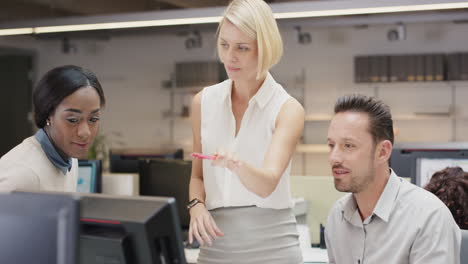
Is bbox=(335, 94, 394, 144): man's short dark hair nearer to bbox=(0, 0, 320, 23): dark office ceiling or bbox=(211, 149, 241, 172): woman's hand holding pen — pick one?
bbox=(211, 149, 241, 172): woman's hand holding pen

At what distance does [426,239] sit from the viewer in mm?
1568

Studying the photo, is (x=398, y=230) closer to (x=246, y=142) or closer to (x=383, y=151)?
(x=383, y=151)

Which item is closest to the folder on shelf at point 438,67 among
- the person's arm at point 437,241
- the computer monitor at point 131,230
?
the person's arm at point 437,241

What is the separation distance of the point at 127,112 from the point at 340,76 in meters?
3.20

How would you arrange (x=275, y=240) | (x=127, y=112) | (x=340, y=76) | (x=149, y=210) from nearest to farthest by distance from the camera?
(x=149, y=210) < (x=275, y=240) < (x=340, y=76) < (x=127, y=112)

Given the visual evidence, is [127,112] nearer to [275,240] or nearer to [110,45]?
[110,45]

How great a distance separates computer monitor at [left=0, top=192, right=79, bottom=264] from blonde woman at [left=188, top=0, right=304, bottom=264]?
20.0 inches

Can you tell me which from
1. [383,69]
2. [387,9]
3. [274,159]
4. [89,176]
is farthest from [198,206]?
[383,69]

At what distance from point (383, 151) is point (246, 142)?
422 millimetres

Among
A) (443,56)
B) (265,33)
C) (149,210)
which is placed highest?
(443,56)

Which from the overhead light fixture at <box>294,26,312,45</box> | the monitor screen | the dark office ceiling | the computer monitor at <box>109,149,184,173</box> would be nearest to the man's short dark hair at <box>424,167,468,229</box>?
the monitor screen

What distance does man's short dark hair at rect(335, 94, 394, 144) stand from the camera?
1671 millimetres

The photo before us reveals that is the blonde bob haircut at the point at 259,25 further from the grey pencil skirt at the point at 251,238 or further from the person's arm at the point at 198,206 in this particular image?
the grey pencil skirt at the point at 251,238

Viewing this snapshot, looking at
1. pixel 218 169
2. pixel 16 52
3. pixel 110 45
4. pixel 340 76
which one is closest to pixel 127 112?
pixel 110 45
